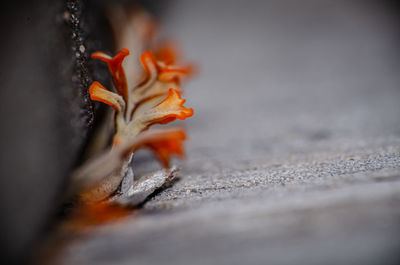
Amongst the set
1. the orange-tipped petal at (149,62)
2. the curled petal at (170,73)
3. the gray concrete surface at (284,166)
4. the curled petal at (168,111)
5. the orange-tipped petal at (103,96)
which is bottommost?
the gray concrete surface at (284,166)

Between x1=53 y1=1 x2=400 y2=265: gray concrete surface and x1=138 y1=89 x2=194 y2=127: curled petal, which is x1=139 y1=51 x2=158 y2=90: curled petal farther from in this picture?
x1=53 y1=1 x2=400 y2=265: gray concrete surface

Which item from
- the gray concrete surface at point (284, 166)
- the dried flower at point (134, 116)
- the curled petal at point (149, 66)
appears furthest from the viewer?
the curled petal at point (149, 66)

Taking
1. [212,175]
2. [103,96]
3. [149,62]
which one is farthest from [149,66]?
[212,175]

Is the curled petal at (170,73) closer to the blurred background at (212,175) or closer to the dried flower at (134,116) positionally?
the dried flower at (134,116)

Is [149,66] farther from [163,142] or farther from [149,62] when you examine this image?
[163,142]

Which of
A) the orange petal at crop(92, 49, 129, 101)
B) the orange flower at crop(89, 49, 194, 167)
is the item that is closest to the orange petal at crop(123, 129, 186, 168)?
the orange flower at crop(89, 49, 194, 167)

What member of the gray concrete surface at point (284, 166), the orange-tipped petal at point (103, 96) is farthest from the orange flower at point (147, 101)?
the gray concrete surface at point (284, 166)
